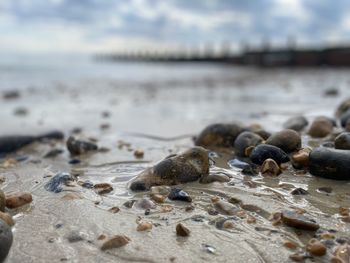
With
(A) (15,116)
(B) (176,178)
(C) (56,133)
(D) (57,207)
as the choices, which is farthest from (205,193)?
(A) (15,116)

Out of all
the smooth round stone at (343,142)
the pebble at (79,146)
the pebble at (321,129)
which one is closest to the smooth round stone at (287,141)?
the smooth round stone at (343,142)

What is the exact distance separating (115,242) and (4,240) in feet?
1.69

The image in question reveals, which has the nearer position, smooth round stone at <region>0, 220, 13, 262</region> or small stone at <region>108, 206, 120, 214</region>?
smooth round stone at <region>0, 220, 13, 262</region>

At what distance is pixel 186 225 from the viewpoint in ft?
6.99

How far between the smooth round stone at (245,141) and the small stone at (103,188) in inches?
48.3

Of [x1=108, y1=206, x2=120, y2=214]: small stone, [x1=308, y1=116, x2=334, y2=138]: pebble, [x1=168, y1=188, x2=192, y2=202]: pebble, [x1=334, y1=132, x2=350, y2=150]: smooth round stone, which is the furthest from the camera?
[x1=308, y1=116, x2=334, y2=138]: pebble

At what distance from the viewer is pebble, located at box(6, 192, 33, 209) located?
2.39m

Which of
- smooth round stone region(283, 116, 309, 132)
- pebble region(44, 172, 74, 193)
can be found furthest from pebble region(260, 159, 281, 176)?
smooth round stone region(283, 116, 309, 132)

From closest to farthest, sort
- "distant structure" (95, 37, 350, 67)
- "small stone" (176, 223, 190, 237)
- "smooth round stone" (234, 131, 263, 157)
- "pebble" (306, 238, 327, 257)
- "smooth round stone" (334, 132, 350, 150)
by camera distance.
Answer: "pebble" (306, 238, 327, 257), "small stone" (176, 223, 190, 237), "smooth round stone" (334, 132, 350, 150), "smooth round stone" (234, 131, 263, 157), "distant structure" (95, 37, 350, 67)

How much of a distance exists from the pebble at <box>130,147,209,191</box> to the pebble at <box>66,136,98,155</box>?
1304 mm

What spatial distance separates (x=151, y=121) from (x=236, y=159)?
2760 millimetres

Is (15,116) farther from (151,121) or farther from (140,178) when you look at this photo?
(140,178)

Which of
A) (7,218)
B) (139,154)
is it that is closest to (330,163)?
(139,154)

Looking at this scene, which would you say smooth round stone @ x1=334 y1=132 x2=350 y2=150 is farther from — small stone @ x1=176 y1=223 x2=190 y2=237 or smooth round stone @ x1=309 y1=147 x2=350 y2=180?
small stone @ x1=176 y1=223 x2=190 y2=237
